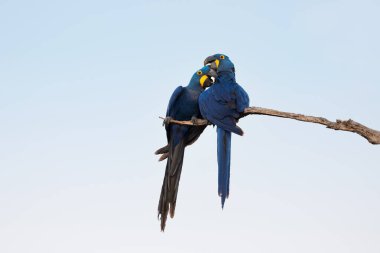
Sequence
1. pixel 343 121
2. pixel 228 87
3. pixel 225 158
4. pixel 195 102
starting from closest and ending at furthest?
1. pixel 343 121
2. pixel 225 158
3. pixel 228 87
4. pixel 195 102

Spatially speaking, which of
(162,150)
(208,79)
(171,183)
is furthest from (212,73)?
(171,183)

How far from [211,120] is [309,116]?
1019 millimetres

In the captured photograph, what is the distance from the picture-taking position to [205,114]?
498 centimetres

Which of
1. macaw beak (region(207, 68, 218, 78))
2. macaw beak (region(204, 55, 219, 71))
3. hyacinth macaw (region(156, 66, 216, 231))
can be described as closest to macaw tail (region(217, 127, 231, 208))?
hyacinth macaw (region(156, 66, 216, 231))

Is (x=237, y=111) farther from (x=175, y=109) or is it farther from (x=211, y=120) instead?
(x=175, y=109)

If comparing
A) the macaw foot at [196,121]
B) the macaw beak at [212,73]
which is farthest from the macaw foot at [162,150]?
the macaw beak at [212,73]

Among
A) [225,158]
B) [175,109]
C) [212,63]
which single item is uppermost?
[212,63]

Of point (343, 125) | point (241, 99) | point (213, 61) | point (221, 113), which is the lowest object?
point (343, 125)

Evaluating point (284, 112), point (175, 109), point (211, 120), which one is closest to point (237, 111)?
point (211, 120)

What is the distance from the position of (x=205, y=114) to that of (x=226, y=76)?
572 millimetres

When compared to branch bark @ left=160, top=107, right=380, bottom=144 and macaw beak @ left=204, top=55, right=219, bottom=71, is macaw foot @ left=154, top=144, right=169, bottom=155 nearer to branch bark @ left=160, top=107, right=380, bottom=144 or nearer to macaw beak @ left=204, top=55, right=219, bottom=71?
macaw beak @ left=204, top=55, right=219, bottom=71

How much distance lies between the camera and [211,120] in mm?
4895

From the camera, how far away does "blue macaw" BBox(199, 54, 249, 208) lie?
465 cm

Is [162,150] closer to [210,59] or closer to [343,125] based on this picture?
[210,59]
